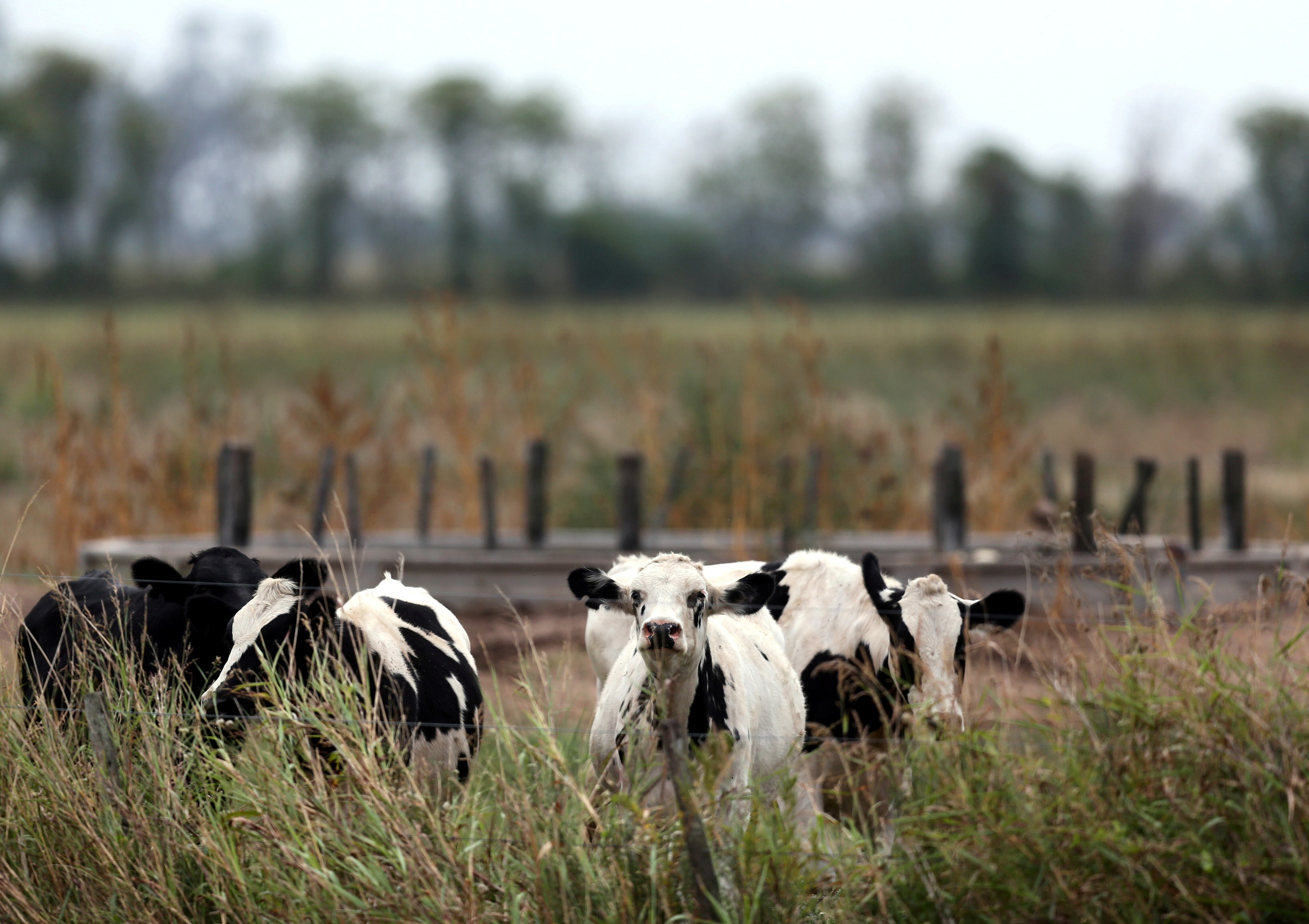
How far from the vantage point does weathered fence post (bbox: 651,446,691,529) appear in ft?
44.9

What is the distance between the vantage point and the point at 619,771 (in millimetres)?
5172

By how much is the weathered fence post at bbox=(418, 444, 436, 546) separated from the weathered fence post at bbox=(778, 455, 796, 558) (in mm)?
3212

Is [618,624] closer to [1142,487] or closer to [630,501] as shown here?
[630,501]

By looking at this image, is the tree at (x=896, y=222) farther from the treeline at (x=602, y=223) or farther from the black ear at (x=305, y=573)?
the black ear at (x=305, y=573)

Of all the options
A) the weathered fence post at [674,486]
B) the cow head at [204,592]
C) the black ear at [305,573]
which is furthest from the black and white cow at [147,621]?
the weathered fence post at [674,486]

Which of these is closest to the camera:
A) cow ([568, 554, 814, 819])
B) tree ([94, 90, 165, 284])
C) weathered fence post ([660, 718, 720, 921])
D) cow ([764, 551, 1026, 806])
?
weathered fence post ([660, 718, 720, 921])

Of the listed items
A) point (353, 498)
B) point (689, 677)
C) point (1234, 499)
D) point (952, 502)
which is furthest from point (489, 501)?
point (689, 677)

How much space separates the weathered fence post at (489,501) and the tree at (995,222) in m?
42.6

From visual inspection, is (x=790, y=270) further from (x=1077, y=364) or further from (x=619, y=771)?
(x=619, y=771)

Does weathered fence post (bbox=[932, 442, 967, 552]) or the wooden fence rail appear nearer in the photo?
weathered fence post (bbox=[932, 442, 967, 552])

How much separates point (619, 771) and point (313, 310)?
4531 cm

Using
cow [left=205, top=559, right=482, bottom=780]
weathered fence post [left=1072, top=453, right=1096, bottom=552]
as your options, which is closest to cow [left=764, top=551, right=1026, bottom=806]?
cow [left=205, top=559, right=482, bottom=780]

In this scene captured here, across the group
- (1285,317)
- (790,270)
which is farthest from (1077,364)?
(790,270)

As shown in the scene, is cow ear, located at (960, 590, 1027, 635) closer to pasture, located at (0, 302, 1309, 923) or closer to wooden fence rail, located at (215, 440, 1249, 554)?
pasture, located at (0, 302, 1309, 923)
